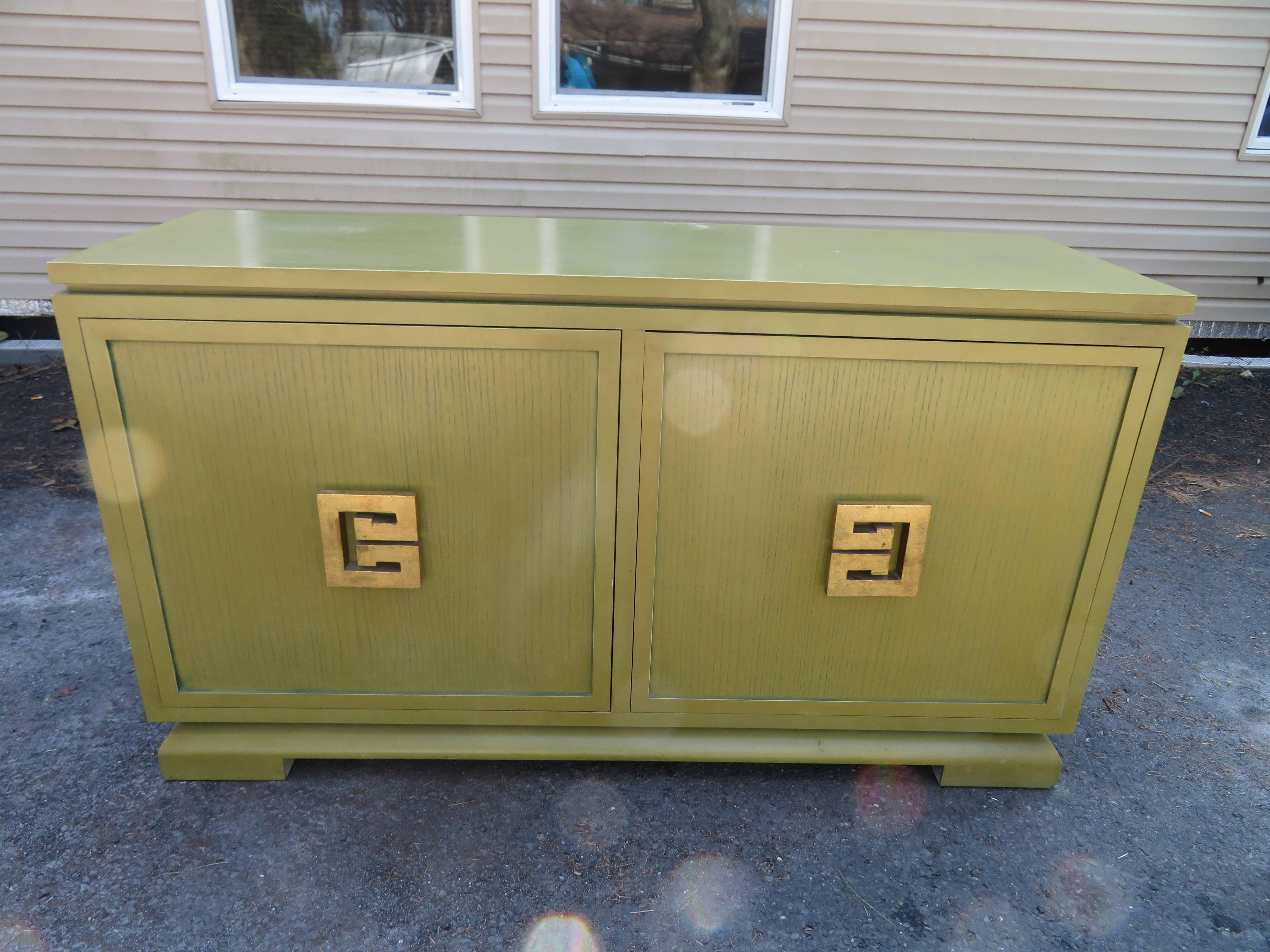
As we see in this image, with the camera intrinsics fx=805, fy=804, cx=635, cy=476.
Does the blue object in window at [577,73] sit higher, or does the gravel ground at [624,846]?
the blue object in window at [577,73]

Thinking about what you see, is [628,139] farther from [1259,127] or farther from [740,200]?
[1259,127]

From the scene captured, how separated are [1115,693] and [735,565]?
1288 mm

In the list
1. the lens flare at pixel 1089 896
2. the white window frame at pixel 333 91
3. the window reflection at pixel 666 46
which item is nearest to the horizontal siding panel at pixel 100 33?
the white window frame at pixel 333 91

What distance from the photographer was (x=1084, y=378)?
152 cm

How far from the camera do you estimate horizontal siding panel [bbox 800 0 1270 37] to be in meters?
3.64

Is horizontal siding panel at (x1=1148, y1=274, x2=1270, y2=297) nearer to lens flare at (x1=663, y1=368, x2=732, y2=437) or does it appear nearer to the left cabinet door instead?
lens flare at (x1=663, y1=368, x2=732, y2=437)

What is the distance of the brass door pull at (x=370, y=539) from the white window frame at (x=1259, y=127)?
15.2 feet

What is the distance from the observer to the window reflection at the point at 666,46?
3684 millimetres

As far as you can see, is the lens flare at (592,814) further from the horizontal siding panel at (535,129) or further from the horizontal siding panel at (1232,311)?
the horizontal siding panel at (1232,311)

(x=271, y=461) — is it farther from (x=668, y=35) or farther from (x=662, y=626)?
(x=668, y=35)

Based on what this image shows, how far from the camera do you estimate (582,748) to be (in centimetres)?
178

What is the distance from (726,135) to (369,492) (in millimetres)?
2946

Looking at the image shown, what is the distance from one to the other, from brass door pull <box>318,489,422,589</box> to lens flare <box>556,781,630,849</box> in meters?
0.59

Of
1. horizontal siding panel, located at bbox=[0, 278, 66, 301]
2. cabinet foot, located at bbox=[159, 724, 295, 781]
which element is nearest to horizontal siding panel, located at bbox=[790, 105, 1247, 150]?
cabinet foot, located at bbox=[159, 724, 295, 781]
